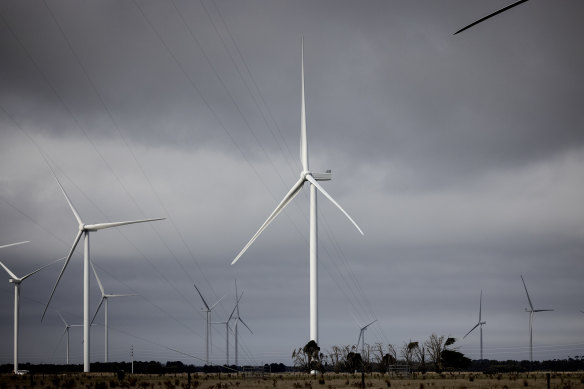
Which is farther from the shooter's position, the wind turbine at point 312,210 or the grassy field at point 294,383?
the wind turbine at point 312,210

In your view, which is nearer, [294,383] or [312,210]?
[294,383]

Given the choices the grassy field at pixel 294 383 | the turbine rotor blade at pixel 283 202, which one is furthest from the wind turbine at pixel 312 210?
the grassy field at pixel 294 383

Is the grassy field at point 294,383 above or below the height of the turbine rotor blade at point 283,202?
below

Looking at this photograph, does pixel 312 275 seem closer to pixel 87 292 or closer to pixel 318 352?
pixel 318 352

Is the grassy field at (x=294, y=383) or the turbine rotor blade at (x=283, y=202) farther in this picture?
the turbine rotor blade at (x=283, y=202)

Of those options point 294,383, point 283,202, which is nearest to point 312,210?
point 283,202

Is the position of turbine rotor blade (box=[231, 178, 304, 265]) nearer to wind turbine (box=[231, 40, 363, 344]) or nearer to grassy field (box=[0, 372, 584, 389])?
wind turbine (box=[231, 40, 363, 344])

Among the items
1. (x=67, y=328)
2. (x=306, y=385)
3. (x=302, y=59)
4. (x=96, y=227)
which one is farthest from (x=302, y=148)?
(x=67, y=328)

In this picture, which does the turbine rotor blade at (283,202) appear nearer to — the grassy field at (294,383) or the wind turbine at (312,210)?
the wind turbine at (312,210)

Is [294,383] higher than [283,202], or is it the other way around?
[283,202]

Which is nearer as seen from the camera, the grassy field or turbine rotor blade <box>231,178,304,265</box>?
the grassy field

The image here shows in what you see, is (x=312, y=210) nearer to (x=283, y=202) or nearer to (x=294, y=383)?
(x=283, y=202)

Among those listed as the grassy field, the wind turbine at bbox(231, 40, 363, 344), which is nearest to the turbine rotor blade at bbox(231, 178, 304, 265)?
the wind turbine at bbox(231, 40, 363, 344)

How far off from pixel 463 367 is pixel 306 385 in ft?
220
